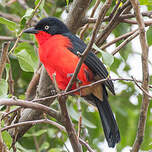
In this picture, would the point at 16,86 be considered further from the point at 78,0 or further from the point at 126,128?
the point at 78,0

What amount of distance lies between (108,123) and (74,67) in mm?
664

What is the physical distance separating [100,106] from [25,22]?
1.21 m

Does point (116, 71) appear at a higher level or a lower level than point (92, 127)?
higher

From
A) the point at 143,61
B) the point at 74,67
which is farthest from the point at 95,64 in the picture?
the point at 143,61

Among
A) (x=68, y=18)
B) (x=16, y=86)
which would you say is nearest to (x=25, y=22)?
(x=68, y=18)

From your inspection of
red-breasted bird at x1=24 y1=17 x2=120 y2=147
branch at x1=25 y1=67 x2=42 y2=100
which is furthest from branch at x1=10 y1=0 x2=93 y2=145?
branch at x1=25 y1=67 x2=42 y2=100

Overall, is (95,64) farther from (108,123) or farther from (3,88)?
(3,88)

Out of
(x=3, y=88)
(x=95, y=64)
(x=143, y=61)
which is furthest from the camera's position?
→ (x=95, y=64)

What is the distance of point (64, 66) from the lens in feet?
12.4

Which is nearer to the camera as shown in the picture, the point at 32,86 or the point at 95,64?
the point at 95,64

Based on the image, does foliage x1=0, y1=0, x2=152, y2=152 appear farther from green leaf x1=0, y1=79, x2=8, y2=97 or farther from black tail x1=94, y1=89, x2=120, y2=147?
green leaf x1=0, y1=79, x2=8, y2=97

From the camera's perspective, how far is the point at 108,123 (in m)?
3.82

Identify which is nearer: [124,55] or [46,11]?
[124,55]

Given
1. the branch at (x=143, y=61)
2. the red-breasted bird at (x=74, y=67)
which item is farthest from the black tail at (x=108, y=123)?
the branch at (x=143, y=61)
